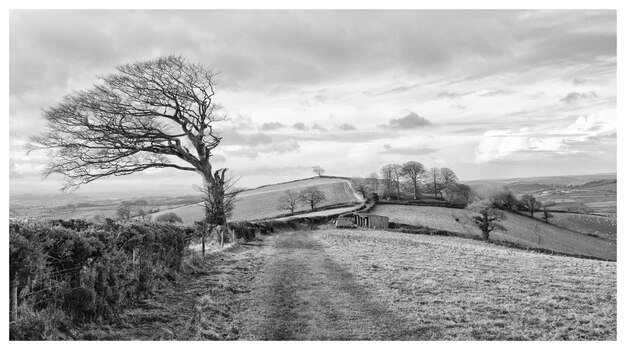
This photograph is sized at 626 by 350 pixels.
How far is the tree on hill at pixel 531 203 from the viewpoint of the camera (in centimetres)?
7494

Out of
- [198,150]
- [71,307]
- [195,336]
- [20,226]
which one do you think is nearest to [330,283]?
[195,336]

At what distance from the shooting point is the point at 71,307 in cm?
777

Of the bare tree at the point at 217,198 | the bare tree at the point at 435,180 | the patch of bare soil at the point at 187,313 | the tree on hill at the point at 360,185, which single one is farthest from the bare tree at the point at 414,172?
the patch of bare soil at the point at 187,313

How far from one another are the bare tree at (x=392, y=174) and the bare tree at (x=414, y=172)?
1.55 m

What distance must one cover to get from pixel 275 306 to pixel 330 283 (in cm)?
318

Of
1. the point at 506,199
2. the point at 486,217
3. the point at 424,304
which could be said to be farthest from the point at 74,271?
the point at 506,199

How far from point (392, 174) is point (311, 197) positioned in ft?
64.7

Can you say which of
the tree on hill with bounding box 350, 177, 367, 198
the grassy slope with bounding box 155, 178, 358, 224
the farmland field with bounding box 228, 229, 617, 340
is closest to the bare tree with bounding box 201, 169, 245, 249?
the farmland field with bounding box 228, 229, 617, 340

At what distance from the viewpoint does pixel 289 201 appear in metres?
86.2

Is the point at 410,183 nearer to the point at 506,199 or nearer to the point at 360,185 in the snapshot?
the point at 360,185

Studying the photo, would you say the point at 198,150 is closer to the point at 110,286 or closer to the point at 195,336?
the point at 110,286

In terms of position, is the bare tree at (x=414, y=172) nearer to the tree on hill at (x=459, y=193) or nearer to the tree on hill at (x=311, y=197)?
the tree on hill at (x=459, y=193)

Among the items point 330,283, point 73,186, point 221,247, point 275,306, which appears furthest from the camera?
point 73,186

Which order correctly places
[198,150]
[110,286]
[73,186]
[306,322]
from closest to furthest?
[306,322], [110,286], [73,186], [198,150]
